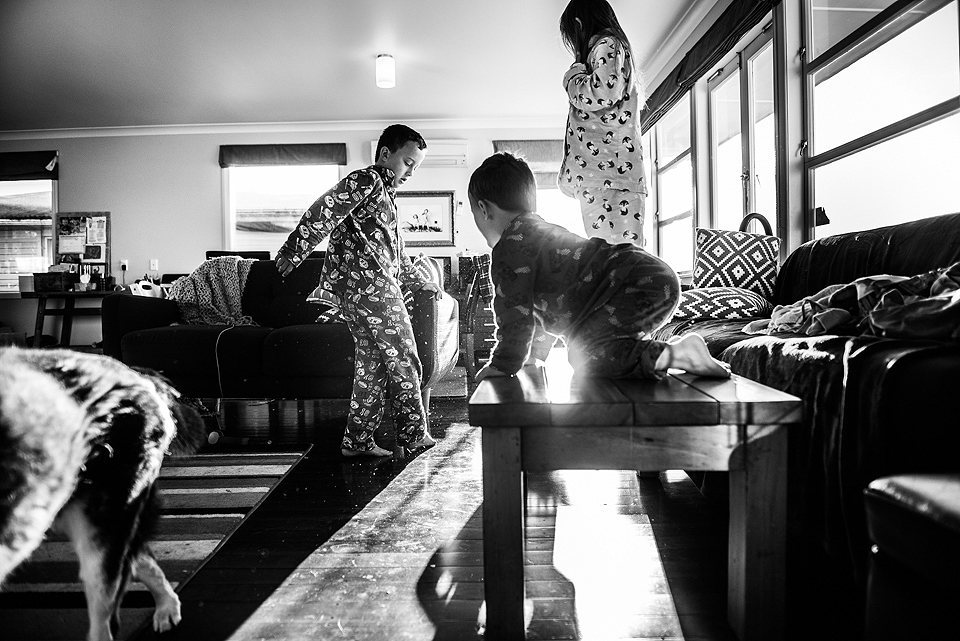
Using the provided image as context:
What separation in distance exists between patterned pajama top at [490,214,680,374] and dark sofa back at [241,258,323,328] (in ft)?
6.94

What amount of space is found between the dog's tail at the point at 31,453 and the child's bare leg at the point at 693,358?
1080 mm

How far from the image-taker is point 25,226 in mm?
6875

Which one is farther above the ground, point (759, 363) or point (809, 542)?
point (759, 363)

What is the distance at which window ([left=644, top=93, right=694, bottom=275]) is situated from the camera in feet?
16.6

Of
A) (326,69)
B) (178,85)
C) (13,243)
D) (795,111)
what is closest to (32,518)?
(795,111)

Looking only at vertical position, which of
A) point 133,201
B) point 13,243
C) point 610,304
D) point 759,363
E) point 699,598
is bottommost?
point 699,598

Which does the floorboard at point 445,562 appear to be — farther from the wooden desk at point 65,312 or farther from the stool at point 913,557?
the wooden desk at point 65,312

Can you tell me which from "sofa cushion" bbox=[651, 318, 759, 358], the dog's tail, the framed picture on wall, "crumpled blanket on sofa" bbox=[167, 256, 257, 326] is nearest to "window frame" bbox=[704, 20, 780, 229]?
"sofa cushion" bbox=[651, 318, 759, 358]

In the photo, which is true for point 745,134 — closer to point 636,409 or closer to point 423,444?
point 423,444

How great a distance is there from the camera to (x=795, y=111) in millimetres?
3152

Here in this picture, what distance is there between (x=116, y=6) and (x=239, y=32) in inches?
31.6

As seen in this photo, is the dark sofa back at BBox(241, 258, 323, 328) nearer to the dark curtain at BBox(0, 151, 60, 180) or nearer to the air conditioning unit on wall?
the air conditioning unit on wall

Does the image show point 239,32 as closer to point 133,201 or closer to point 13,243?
point 133,201

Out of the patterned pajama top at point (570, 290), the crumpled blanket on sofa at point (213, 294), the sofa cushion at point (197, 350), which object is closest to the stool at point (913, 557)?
the patterned pajama top at point (570, 290)
